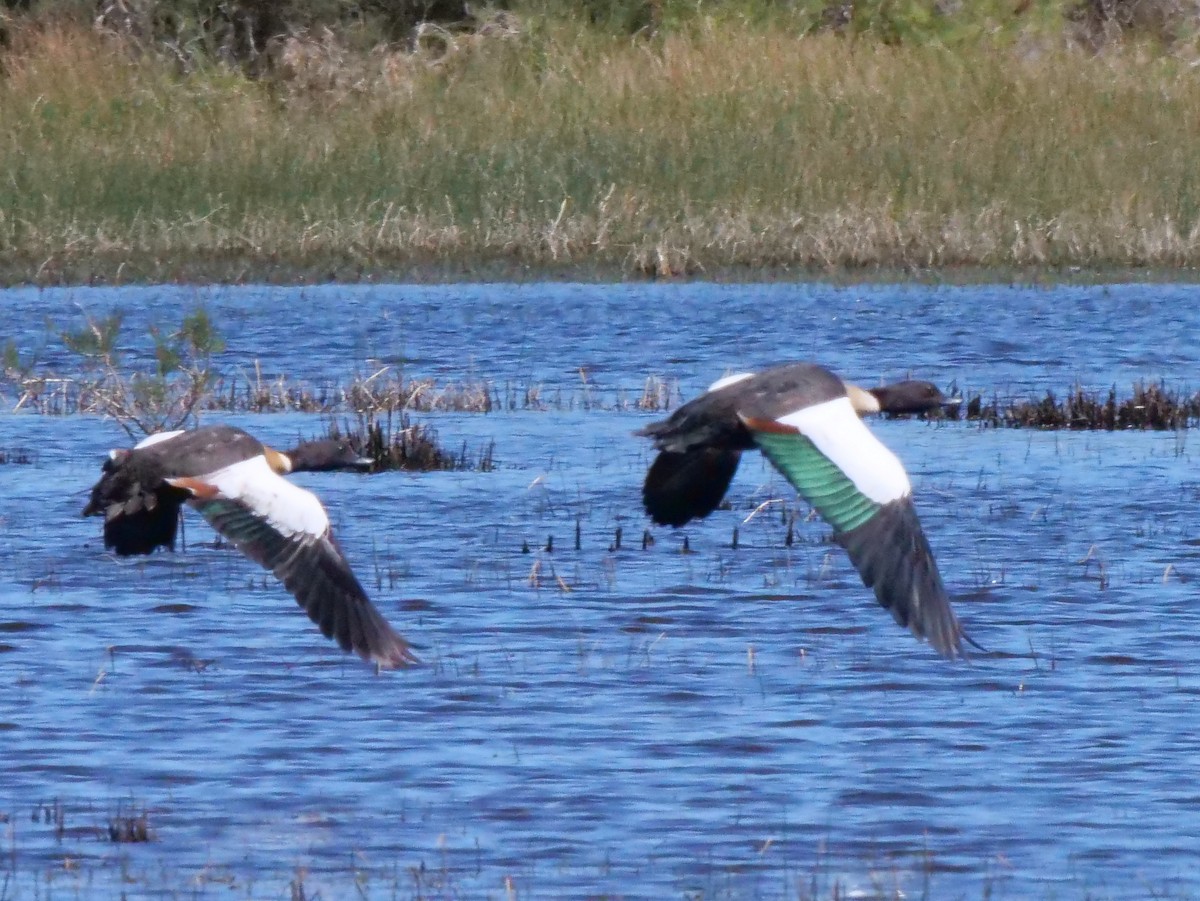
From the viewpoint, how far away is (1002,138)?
21.3 metres

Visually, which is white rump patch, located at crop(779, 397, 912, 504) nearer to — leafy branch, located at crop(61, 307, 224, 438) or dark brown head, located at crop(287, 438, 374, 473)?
dark brown head, located at crop(287, 438, 374, 473)

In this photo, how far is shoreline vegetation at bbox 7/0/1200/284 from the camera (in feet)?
67.4

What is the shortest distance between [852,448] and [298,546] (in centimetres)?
154

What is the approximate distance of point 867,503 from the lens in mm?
7543

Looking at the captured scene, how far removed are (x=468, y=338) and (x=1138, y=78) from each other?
22.4ft

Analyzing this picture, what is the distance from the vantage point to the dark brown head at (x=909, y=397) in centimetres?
944

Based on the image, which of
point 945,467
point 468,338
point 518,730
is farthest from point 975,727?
point 468,338

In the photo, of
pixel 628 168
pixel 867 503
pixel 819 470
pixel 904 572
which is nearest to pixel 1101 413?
pixel 819 470

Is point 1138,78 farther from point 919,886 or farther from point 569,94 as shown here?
point 919,886

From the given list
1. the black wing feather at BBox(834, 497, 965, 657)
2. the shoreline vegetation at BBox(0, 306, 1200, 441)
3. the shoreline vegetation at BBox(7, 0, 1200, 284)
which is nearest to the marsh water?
the shoreline vegetation at BBox(0, 306, 1200, 441)

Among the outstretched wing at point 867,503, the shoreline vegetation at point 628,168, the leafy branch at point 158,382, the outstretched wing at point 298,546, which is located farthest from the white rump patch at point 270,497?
the shoreline vegetation at point 628,168

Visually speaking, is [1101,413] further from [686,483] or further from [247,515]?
[247,515]

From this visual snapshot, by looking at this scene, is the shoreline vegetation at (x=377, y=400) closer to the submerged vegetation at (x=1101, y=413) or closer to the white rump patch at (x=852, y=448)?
the submerged vegetation at (x=1101, y=413)

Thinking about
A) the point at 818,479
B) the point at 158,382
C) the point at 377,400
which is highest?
the point at 818,479
